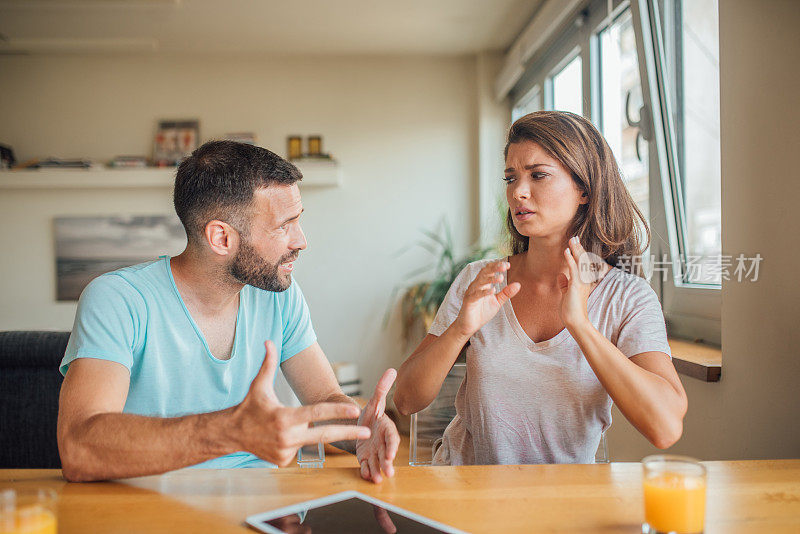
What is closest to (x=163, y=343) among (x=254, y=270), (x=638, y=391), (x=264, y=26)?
(x=254, y=270)

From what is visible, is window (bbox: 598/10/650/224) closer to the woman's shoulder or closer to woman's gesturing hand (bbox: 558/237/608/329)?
the woman's shoulder

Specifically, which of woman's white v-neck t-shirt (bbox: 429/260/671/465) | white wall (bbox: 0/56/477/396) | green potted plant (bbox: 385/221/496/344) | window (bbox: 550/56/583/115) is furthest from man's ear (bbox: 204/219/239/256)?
white wall (bbox: 0/56/477/396)

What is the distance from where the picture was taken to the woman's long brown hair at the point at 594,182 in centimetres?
157

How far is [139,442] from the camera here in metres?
1.03

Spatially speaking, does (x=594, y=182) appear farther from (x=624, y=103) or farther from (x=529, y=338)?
(x=624, y=103)

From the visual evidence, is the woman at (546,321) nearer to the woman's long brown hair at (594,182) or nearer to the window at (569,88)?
the woman's long brown hair at (594,182)

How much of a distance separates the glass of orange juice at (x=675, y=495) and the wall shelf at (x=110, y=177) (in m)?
3.78

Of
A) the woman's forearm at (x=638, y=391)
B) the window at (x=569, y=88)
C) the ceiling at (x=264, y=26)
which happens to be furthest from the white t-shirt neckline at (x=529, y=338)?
the ceiling at (x=264, y=26)

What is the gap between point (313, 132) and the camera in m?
4.69

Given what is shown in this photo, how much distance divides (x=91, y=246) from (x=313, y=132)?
5.71 ft

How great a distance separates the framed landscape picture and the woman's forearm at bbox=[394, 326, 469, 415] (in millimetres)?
3475

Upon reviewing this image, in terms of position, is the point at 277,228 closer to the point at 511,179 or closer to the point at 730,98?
the point at 511,179

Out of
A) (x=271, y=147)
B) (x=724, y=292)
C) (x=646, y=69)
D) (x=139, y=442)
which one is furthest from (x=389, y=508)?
(x=271, y=147)

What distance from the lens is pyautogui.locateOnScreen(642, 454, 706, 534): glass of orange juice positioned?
836mm
